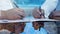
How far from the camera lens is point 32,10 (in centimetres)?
53

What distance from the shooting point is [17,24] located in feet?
1.58

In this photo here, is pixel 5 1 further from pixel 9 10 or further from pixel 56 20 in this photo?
pixel 56 20

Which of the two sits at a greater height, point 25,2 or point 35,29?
point 25,2

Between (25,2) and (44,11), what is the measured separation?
0.11 metres

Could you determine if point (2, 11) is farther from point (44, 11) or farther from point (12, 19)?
point (44, 11)

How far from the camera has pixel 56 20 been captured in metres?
0.50

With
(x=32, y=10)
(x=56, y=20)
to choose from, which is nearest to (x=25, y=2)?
(x=32, y=10)

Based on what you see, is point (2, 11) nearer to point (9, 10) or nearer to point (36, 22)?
point (9, 10)

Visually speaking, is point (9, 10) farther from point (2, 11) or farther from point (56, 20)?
point (56, 20)

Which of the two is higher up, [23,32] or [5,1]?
[5,1]

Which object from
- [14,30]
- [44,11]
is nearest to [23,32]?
[14,30]

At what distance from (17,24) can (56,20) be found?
18 centimetres

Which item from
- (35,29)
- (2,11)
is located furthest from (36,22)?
(2,11)

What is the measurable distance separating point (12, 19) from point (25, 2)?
0.12 m
